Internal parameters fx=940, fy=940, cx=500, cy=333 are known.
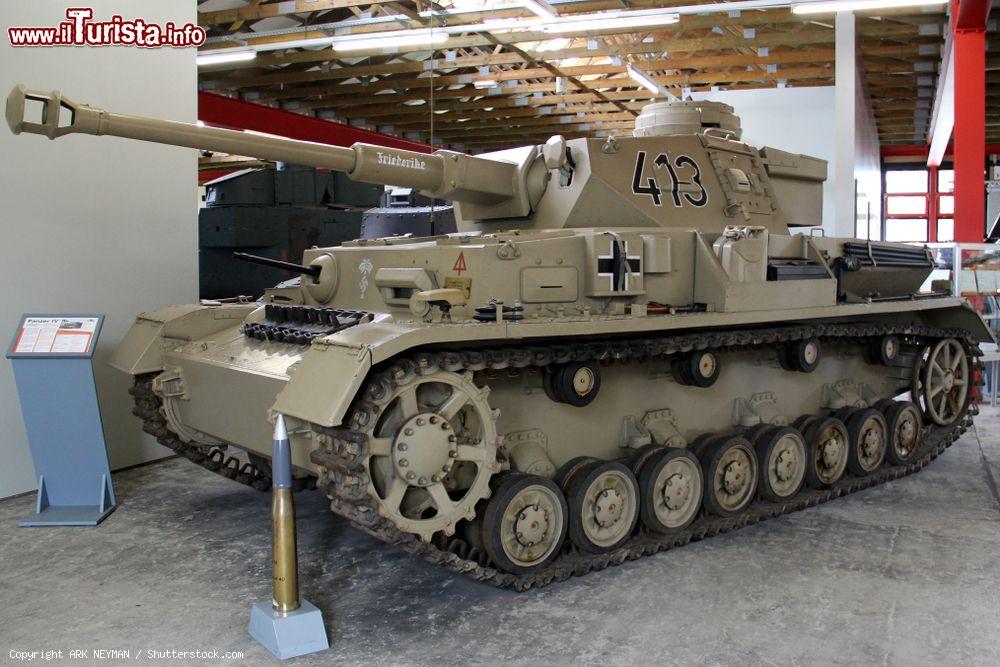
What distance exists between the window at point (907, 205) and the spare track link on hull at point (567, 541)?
872 inches

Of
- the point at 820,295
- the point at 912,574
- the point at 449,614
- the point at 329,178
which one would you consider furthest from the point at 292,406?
the point at 329,178

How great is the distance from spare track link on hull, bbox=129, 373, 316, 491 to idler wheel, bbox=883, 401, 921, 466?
15.9 ft

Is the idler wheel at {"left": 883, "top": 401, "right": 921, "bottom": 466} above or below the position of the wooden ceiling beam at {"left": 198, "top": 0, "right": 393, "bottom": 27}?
below

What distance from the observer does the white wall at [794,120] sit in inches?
539

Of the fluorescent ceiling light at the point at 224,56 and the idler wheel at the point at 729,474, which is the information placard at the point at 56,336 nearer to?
the idler wheel at the point at 729,474

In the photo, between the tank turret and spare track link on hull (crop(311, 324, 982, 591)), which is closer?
spare track link on hull (crop(311, 324, 982, 591))

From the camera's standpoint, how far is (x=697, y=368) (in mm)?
6266

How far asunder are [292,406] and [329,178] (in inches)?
354

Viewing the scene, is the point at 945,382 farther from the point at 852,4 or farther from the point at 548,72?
the point at 548,72

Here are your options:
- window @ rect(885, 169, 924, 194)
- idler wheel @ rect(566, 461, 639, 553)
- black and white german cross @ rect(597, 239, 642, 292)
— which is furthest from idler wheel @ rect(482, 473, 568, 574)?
window @ rect(885, 169, 924, 194)

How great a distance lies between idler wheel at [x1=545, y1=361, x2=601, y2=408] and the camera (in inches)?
219

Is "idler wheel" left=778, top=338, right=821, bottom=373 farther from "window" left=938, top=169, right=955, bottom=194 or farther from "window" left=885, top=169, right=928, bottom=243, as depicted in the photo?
"window" left=938, top=169, right=955, bottom=194

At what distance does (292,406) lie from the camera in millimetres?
4605

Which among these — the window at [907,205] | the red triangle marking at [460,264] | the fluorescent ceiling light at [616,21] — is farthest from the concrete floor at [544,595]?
the window at [907,205]
